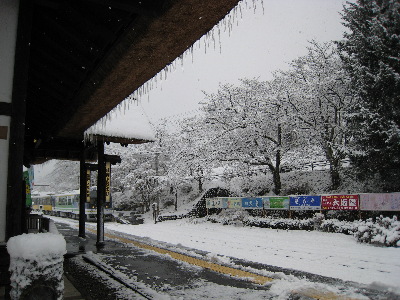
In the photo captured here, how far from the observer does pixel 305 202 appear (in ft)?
52.6

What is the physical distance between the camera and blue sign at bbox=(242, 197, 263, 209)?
18.6 metres

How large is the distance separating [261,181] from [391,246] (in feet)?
47.0

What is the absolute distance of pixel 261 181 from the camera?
2441cm

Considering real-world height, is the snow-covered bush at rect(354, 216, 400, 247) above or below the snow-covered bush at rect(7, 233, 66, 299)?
below

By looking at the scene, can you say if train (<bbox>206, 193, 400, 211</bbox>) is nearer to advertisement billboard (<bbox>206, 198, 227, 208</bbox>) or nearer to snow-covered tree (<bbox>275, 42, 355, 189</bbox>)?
advertisement billboard (<bbox>206, 198, 227, 208</bbox>)

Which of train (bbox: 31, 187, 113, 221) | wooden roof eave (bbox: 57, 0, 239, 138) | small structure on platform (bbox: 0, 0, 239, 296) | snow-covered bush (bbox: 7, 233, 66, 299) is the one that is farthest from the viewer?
train (bbox: 31, 187, 113, 221)

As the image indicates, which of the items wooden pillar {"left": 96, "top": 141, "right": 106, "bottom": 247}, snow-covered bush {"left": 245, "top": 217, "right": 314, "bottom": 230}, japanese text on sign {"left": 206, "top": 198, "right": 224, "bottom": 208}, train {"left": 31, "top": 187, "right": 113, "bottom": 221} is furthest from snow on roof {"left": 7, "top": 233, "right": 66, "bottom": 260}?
train {"left": 31, "top": 187, "right": 113, "bottom": 221}

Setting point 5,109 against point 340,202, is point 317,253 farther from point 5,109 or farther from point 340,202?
point 5,109

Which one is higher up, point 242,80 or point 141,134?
point 242,80

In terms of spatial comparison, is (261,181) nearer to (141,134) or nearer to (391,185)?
(391,185)

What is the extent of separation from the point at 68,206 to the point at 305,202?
2546cm

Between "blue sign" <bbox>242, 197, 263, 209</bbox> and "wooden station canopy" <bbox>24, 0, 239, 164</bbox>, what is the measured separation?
45.3 ft

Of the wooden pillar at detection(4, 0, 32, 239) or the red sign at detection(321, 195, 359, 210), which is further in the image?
the red sign at detection(321, 195, 359, 210)

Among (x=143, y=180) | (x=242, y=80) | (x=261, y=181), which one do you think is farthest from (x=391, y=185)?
(x=143, y=180)
